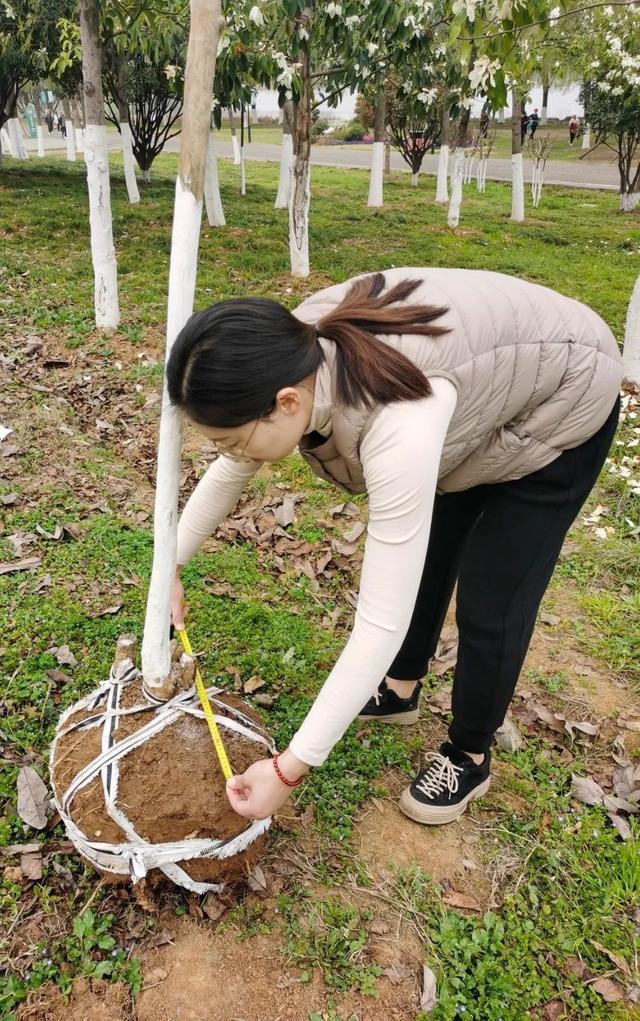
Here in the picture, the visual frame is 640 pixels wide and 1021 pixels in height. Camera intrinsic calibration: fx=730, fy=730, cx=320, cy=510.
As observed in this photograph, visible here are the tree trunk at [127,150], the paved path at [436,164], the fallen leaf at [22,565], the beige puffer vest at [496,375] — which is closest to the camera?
the beige puffer vest at [496,375]

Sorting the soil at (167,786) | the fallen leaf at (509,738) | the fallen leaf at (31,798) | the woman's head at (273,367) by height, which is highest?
the woman's head at (273,367)

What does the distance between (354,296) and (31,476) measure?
2835 mm

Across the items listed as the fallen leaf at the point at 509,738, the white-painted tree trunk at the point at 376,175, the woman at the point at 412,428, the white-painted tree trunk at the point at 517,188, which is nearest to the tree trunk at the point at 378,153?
the white-painted tree trunk at the point at 376,175

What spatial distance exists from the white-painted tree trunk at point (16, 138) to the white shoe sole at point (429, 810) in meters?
18.0

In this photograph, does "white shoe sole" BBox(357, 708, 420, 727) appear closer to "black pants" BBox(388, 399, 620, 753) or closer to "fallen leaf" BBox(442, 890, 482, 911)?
"black pants" BBox(388, 399, 620, 753)

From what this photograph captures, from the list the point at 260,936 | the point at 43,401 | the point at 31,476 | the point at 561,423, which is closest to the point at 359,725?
the point at 260,936

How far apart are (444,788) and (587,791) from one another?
0.53 m

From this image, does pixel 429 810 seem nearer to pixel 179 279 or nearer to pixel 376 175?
pixel 179 279

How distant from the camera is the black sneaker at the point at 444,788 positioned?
227 cm

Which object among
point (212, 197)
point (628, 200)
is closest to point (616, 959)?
point (212, 197)

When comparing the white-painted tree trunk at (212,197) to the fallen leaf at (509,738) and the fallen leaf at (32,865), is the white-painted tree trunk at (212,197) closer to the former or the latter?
the fallen leaf at (509,738)

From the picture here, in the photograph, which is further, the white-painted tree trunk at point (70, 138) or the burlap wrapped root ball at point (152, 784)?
the white-painted tree trunk at point (70, 138)

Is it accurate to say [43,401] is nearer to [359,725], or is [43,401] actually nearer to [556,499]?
[359,725]

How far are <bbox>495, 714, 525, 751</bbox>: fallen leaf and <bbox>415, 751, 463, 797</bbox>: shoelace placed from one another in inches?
13.8
